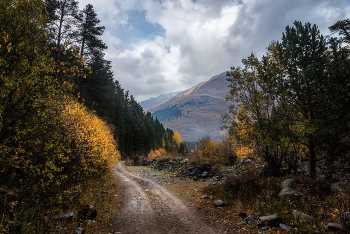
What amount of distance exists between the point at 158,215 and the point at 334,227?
694 cm

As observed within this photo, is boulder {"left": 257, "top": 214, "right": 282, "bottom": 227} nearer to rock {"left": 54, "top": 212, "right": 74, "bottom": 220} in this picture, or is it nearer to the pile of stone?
rock {"left": 54, "top": 212, "right": 74, "bottom": 220}

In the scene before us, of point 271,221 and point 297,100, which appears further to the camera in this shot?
point 297,100

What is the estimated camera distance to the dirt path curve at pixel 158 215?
22.6 ft

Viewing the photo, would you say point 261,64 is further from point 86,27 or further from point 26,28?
point 86,27

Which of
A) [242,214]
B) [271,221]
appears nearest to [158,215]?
[242,214]

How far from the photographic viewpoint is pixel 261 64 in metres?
10.3

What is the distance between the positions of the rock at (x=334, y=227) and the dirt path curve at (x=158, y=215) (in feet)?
11.9

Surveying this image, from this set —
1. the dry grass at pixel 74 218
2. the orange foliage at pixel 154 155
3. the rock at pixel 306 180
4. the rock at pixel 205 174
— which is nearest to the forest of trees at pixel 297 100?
the rock at pixel 306 180

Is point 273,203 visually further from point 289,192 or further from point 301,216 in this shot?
point 301,216

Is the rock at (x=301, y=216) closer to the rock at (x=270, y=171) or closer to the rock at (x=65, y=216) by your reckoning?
the rock at (x=270, y=171)

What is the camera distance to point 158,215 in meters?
8.35

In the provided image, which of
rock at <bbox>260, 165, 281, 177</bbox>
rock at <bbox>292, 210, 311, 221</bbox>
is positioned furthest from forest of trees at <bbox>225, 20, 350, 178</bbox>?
rock at <bbox>292, 210, 311, 221</bbox>

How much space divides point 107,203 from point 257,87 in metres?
12.1

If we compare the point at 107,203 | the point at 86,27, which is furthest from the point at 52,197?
the point at 86,27
